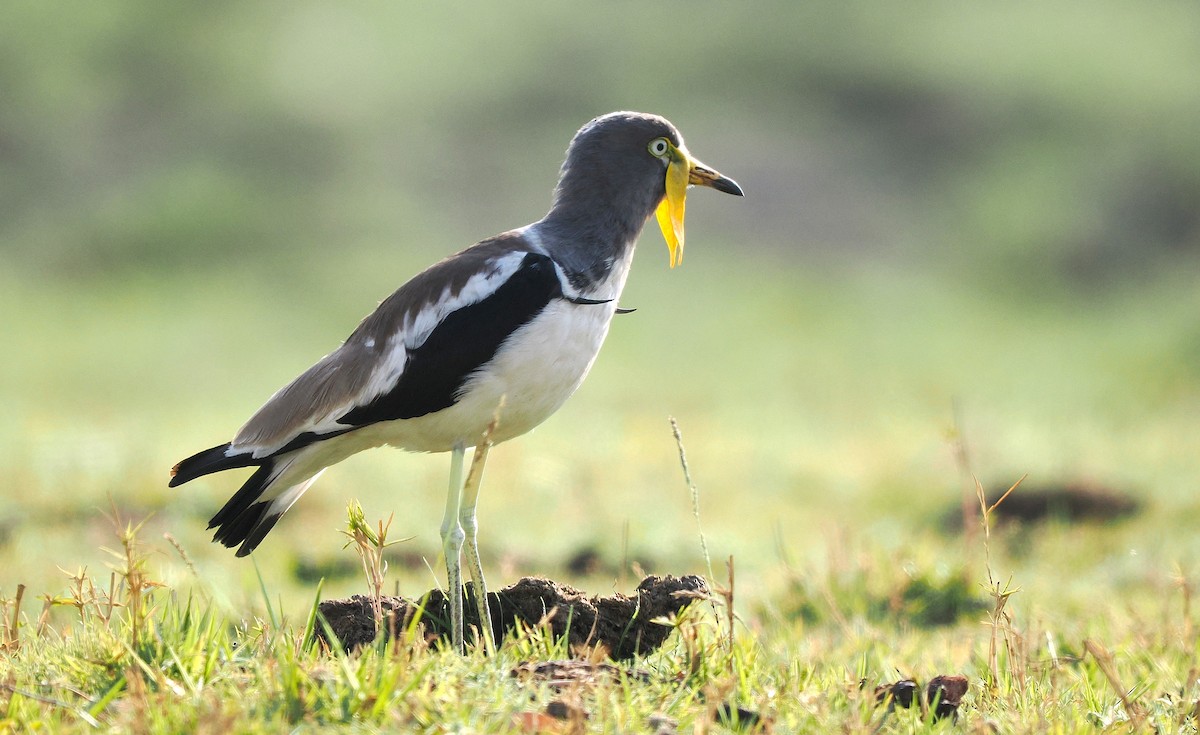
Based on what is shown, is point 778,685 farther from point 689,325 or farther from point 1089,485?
point 689,325

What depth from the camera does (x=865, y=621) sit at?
5.59 m

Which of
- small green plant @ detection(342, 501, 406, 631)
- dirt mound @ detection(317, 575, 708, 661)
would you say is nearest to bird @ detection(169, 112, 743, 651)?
dirt mound @ detection(317, 575, 708, 661)

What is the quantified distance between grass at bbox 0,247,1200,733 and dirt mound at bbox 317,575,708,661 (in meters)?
0.11

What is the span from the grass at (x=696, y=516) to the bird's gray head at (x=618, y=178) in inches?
42.1

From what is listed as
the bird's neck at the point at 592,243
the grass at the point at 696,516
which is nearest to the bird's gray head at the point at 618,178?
the bird's neck at the point at 592,243

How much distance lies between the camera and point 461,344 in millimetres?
4211

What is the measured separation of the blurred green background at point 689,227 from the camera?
1051cm

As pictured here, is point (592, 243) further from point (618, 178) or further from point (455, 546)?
point (455, 546)

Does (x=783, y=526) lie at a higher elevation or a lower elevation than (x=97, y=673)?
lower

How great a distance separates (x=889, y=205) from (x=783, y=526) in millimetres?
13599

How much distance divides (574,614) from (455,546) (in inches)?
16.8

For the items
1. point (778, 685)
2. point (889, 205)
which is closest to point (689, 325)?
point (889, 205)

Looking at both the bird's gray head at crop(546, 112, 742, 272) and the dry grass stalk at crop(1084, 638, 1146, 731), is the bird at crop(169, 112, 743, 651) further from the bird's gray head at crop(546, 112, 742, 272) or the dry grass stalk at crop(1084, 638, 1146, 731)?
the dry grass stalk at crop(1084, 638, 1146, 731)

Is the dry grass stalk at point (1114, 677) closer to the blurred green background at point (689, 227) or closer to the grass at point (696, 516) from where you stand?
the grass at point (696, 516)
